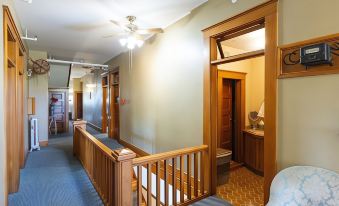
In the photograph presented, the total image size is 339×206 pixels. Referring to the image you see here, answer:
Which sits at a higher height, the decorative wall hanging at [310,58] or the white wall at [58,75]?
the white wall at [58,75]

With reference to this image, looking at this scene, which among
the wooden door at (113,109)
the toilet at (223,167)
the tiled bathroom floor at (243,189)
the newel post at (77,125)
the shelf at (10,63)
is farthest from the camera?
the wooden door at (113,109)

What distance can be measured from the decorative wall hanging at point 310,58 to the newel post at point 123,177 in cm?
173

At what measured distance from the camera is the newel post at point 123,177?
1888 mm

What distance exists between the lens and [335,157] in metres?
1.59

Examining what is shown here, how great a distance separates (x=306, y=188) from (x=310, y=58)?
3.51ft

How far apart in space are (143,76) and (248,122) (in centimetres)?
262

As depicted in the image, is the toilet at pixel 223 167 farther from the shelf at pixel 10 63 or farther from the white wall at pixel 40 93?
the white wall at pixel 40 93

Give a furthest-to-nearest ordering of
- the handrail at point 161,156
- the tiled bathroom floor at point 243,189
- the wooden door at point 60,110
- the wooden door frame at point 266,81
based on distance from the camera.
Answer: the wooden door at point 60,110 < the tiled bathroom floor at point 243,189 < the handrail at point 161,156 < the wooden door frame at point 266,81

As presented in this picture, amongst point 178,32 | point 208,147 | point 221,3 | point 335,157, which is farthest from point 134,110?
point 335,157

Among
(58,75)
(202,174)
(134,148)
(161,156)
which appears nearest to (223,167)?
(202,174)

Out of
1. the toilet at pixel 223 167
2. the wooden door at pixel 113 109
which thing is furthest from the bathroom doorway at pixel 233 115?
the wooden door at pixel 113 109

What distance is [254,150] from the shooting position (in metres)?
3.88

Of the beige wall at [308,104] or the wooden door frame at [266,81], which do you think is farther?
the wooden door frame at [266,81]

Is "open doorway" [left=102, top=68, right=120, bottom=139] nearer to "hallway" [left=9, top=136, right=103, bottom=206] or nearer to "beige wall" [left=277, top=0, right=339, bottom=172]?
"hallway" [left=9, top=136, right=103, bottom=206]
